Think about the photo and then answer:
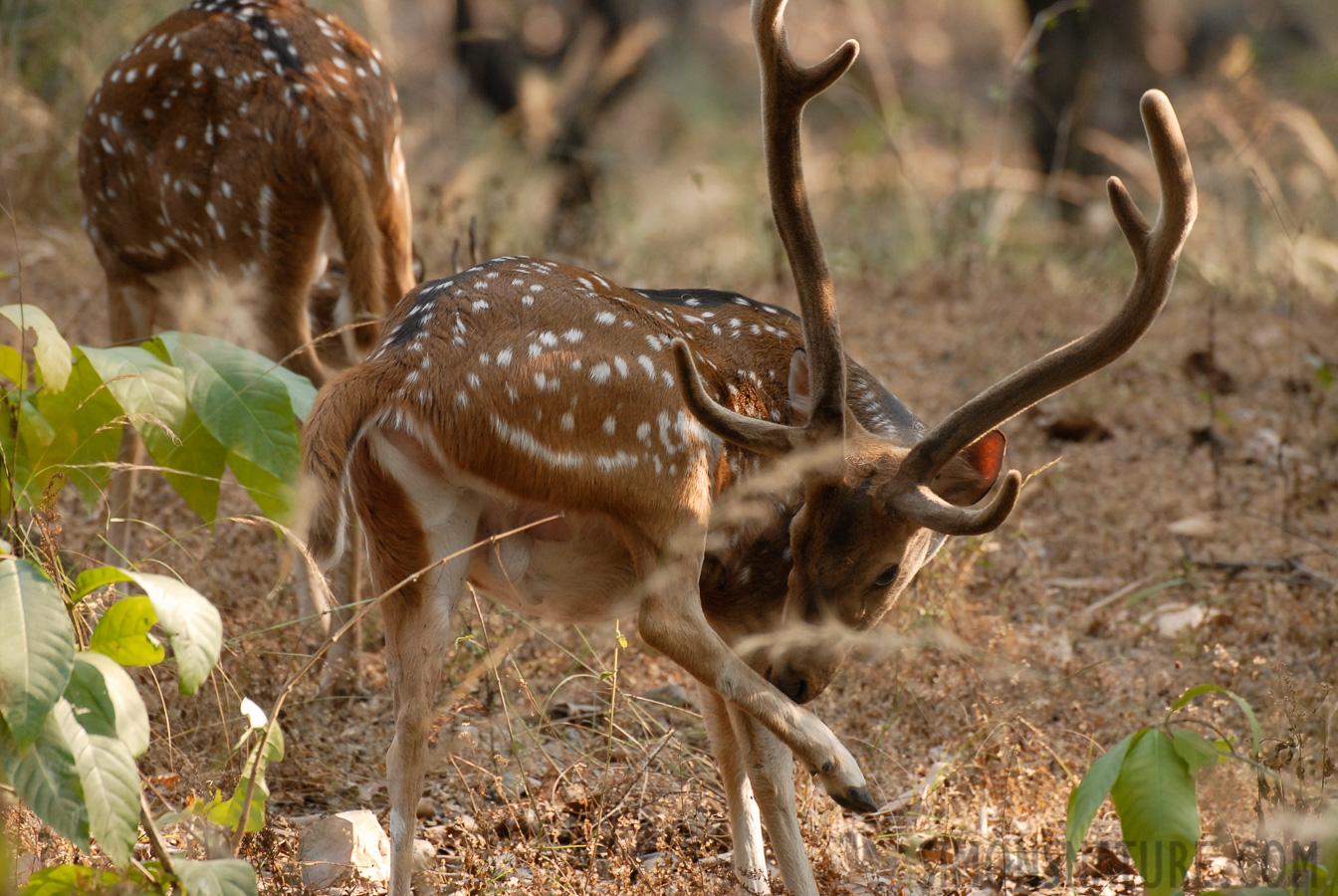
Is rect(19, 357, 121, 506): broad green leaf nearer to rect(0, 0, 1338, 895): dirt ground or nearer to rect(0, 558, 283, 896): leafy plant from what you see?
rect(0, 0, 1338, 895): dirt ground

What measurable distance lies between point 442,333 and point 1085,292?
5389mm

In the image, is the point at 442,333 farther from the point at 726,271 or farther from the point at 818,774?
the point at 726,271

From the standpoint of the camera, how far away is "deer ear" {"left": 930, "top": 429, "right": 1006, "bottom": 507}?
366 cm

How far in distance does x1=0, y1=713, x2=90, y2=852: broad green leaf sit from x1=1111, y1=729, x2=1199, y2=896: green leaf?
72.0 inches

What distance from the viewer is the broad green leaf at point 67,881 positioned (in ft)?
→ 7.84

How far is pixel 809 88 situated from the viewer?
3.32 meters

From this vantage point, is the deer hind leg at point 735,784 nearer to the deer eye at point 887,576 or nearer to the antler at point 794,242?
the deer eye at point 887,576

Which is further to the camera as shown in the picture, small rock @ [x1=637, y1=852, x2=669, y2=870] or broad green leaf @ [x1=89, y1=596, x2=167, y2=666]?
small rock @ [x1=637, y1=852, x2=669, y2=870]

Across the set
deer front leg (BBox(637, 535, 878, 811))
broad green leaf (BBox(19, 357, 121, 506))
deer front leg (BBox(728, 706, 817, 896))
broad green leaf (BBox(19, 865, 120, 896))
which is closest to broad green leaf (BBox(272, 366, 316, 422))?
broad green leaf (BBox(19, 357, 121, 506))

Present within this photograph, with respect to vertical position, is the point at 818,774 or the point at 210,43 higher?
the point at 210,43

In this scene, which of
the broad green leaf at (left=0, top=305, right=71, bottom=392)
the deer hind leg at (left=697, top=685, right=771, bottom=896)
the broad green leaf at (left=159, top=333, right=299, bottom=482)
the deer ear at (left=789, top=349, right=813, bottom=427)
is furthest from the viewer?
the deer ear at (left=789, top=349, right=813, bottom=427)

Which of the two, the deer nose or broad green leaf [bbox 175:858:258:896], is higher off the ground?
the deer nose


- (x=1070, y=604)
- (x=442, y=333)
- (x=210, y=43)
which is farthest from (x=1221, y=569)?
(x=210, y=43)

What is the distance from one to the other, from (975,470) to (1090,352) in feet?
1.93
